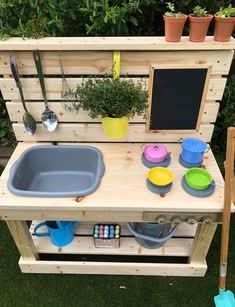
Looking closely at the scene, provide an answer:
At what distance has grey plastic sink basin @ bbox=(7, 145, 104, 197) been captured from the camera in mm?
1691

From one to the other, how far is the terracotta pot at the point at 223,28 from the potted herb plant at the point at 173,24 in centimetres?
15

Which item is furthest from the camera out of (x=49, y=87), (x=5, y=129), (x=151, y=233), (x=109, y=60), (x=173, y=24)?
(x=5, y=129)

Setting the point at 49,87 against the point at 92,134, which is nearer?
the point at 49,87

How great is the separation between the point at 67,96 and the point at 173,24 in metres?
0.61

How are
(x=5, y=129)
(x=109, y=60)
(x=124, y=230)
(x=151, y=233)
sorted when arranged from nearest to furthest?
(x=109, y=60), (x=151, y=233), (x=124, y=230), (x=5, y=129)

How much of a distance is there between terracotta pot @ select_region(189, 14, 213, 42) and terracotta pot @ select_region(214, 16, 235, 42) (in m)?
0.04

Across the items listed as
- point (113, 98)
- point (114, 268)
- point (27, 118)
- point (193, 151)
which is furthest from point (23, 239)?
point (193, 151)

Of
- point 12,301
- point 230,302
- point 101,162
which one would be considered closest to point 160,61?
point 101,162

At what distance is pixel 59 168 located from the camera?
5.84 feet

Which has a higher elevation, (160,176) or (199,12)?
(199,12)

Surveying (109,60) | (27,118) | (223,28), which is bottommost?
(27,118)

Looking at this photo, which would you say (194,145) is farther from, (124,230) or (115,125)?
(124,230)

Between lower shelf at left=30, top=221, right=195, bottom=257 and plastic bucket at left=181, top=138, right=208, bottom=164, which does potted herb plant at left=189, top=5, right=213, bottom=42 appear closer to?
plastic bucket at left=181, top=138, right=208, bottom=164

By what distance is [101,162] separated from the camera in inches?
63.5
